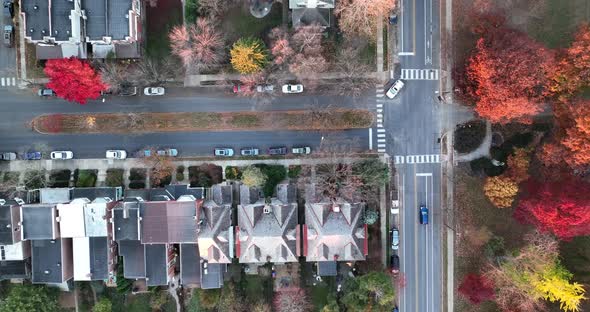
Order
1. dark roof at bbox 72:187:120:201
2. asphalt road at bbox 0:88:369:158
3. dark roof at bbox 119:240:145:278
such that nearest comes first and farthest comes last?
dark roof at bbox 119:240:145:278
dark roof at bbox 72:187:120:201
asphalt road at bbox 0:88:369:158

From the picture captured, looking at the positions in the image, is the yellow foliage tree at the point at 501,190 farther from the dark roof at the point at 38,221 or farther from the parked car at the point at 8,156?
the parked car at the point at 8,156

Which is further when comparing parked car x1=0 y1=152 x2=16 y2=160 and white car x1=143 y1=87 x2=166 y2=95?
parked car x1=0 y1=152 x2=16 y2=160

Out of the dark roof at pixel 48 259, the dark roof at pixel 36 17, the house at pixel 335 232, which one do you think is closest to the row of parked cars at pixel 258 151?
the house at pixel 335 232

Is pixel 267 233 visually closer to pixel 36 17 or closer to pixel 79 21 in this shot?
pixel 79 21

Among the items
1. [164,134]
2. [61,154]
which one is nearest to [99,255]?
[61,154]

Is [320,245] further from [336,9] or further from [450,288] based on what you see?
[336,9]

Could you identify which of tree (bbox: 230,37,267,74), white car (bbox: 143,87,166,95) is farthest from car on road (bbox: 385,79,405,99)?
white car (bbox: 143,87,166,95)

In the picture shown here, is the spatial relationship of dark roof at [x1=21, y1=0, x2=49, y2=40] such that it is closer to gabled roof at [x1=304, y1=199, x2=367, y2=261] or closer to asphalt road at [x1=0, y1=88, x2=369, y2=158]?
asphalt road at [x1=0, y1=88, x2=369, y2=158]
